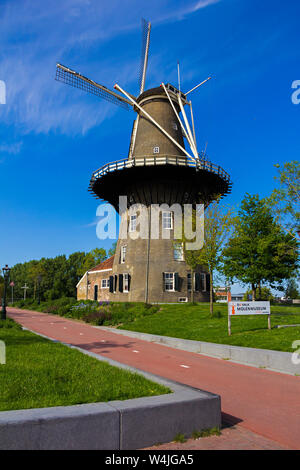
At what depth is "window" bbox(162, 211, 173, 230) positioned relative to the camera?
33.4 metres

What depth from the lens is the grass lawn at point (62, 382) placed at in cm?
496

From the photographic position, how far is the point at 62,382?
6.08 metres

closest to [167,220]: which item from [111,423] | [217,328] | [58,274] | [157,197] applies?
[157,197]

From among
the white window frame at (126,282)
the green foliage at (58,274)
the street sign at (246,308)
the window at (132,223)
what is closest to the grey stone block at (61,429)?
the street sign at (246,308)

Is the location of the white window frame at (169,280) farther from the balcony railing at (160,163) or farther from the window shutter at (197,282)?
the balcony railing at (160,163)

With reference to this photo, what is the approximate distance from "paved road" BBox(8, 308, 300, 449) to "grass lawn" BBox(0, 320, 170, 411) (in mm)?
1777

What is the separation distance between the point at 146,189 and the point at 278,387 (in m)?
27.1

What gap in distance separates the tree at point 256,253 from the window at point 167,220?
6.30 metres

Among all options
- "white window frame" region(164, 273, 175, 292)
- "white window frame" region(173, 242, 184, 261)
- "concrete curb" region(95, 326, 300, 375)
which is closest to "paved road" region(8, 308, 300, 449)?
"concrete curb" region(95, 326, 300, 375)

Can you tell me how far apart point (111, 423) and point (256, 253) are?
29.3 metres

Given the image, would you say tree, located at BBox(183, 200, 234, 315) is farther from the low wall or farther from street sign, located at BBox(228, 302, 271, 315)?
the low wall

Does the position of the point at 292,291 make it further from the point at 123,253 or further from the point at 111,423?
the point at 111,423
